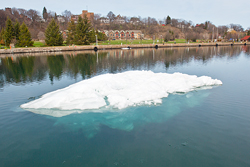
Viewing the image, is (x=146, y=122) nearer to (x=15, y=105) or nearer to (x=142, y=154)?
(x=142, y=154)

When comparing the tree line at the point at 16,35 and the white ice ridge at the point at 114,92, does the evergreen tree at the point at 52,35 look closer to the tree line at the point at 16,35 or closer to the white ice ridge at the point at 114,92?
the tree line at the point at 16,35

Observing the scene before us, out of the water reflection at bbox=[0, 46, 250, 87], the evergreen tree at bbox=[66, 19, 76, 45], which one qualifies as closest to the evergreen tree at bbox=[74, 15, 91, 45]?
the evergreen tree at bbox=[66, 19, 76, 45]

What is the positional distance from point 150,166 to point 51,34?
75820 millimetres

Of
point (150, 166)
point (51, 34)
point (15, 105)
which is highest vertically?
point (51, 34)

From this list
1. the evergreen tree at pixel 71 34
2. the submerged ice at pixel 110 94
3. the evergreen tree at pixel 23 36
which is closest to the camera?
the submerged ice at pixel 110 94

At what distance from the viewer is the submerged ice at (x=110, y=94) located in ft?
38.7

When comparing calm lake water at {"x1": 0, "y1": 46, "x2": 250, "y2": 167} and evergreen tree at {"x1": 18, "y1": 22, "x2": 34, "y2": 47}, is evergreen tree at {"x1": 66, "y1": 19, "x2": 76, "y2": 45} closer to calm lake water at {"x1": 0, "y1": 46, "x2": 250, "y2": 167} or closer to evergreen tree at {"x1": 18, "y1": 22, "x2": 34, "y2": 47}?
evergreen tree at {"x1": 18, "y1": 22, "x2": 34, "y2": 47}

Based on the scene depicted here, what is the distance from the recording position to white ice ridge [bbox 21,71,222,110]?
12.0m

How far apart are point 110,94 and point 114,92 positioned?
1.81ft

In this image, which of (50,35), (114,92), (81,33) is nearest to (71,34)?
(81,33)

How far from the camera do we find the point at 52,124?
9836 millimetres

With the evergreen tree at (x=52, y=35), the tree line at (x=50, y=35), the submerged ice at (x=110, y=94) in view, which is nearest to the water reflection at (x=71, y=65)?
the submerged ice at (x=110, y=94)

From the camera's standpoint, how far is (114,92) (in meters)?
13.9

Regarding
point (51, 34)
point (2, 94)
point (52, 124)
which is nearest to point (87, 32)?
point (51, 34)
